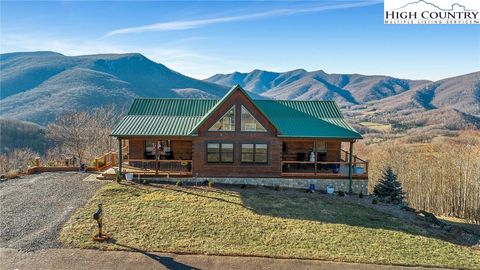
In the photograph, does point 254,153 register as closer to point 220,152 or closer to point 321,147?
point 220,152

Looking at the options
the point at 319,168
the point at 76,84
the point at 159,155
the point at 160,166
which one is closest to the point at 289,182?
the point at 319,168

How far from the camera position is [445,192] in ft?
92.8

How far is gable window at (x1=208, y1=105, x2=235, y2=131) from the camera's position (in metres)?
19.9

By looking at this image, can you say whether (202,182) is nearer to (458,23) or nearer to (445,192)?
(458,23)

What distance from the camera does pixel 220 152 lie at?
2020cm

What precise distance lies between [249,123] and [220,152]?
8.30 feet

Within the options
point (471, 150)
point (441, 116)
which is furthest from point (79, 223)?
point (441, 116)

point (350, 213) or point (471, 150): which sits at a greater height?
point (471, 150)

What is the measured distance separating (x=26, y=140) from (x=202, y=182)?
212ft

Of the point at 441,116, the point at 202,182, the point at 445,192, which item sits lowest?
the point at 445,192

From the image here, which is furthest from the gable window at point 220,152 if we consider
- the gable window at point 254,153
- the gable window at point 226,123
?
the gable window at point 226,123

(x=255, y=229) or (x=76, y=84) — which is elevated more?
(x=76, y=84)

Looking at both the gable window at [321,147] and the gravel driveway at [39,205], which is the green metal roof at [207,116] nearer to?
the gable window at [321,147]

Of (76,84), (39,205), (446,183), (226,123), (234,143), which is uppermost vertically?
(76,84)
